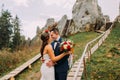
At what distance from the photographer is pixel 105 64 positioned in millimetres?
15562

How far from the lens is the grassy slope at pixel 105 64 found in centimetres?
1330

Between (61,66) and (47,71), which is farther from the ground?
(61,66)

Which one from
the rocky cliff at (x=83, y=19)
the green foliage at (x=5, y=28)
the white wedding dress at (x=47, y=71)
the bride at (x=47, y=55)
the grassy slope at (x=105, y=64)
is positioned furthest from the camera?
the green foliage at (x=5, y=28)

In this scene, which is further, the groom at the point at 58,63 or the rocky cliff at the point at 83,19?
the rocky cliff at the point at 83,19

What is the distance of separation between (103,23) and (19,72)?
849 inches

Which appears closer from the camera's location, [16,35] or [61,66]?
[61,66]

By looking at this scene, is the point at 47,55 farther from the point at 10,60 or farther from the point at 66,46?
the point at 10,60

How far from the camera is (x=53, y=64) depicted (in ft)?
24.0

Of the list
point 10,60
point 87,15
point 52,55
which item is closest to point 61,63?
point 52,55

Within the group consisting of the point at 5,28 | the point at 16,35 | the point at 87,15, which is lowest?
the point at 16,35

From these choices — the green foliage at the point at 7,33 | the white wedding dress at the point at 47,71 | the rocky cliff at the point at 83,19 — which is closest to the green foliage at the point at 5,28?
the green foliage at the point at 7,33

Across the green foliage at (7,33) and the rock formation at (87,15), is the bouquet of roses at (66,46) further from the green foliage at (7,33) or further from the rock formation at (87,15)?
the green foliage at (7,33)

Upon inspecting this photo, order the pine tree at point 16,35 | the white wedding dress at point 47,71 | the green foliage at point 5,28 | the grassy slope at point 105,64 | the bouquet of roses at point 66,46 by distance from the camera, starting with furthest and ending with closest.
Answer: the pine tree at point 16,35 → the green foliage at point 5,28 → the grassy slope at point 105,64 → the white wedding dress at point 47,71 → the bouquet of roses at point 66,46

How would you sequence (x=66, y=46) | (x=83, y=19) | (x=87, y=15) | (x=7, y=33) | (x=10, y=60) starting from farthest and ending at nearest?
(x=7, y=33) < (x=87, y=15) < (x=83, y=19) < (x=10, y=60) < (x=66, y=46)
